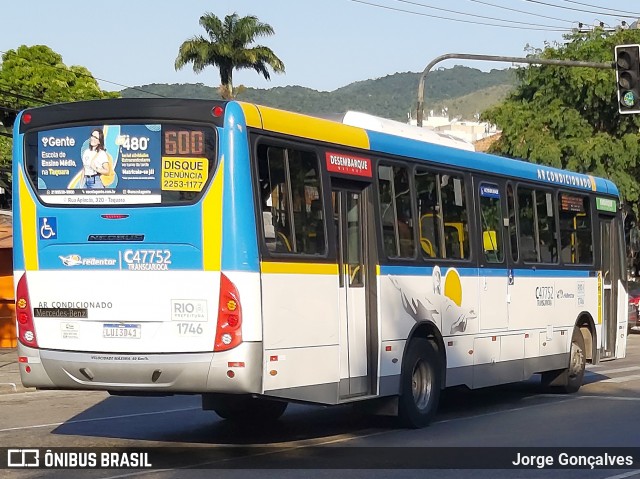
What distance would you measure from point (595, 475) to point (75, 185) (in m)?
5.31

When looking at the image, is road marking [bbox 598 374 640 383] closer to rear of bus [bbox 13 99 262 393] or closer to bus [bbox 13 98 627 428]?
bus [bbox 13 98 627 428]

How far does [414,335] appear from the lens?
1363cm

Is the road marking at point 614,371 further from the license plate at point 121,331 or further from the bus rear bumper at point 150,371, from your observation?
the license plate at point 121,331

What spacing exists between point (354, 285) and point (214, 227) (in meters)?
2.22

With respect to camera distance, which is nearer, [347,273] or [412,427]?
[347,273]

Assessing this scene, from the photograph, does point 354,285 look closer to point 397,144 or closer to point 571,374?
point 397,144

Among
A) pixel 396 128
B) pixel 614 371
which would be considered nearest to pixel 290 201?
pixel 396 128

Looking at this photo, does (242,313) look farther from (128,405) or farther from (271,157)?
(128,405)

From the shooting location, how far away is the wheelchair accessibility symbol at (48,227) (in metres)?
11.2

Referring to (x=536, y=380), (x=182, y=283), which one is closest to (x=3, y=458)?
(x=182, y=283)

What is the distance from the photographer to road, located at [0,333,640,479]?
411 inches

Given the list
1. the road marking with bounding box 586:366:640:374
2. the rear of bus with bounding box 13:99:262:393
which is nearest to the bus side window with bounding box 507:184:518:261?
the rear of bus with bounding box 13:99:262:393

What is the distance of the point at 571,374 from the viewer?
712 inches

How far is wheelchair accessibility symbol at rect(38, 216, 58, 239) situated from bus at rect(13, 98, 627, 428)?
2 cm
